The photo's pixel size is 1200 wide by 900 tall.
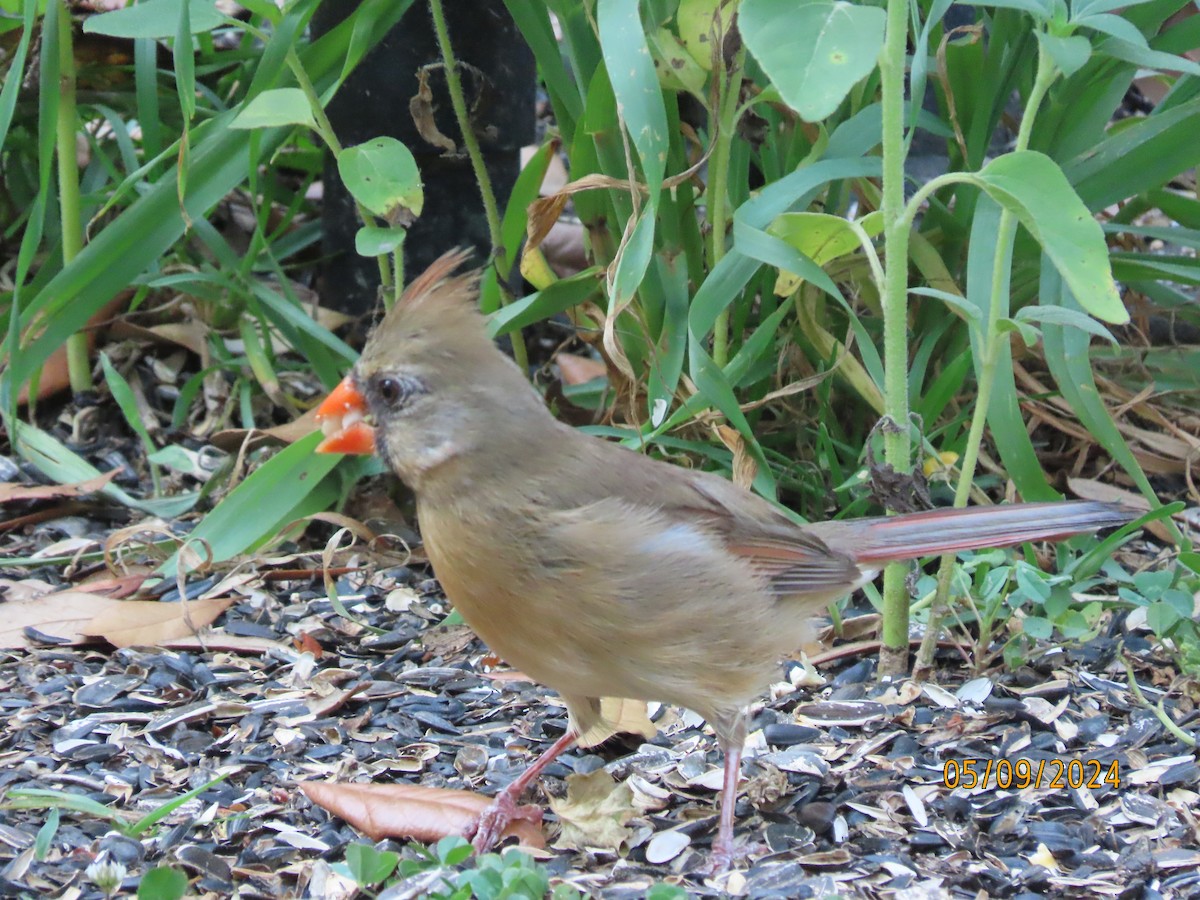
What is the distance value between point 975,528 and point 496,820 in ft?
3.29

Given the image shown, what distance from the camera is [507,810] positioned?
242 centimetres

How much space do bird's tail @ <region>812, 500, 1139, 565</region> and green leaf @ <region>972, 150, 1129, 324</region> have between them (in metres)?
0.60

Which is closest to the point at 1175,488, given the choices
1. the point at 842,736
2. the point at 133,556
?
the point at 842,736

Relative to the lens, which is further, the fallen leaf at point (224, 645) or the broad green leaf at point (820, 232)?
the fallen leaf at point (224, 645)

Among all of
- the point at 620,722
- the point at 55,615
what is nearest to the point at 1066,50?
the point at 620,722

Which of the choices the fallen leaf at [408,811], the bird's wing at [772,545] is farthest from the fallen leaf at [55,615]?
the bird's wing at [772,545]

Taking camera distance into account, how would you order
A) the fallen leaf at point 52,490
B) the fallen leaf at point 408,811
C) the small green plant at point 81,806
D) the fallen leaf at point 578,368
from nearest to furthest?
the small green plant at point 81,806 < the fallen leaf at point 408,811 < the fallen leaf at point 52,490 < the fallen leaf at point 578,368

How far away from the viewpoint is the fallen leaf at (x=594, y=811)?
2396 mm

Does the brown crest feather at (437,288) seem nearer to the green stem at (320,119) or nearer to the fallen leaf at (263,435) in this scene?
the green stem at (320,119)

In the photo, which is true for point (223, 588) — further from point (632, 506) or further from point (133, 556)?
point (632, 506)

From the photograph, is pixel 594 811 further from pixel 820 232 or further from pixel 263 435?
pixel 263 435

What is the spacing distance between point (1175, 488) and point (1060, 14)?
1.61 metres

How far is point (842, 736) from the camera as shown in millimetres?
2719

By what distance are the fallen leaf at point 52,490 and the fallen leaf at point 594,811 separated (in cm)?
161
